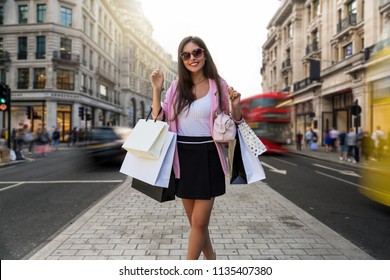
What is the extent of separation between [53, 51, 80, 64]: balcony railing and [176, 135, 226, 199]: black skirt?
32614 millimetres

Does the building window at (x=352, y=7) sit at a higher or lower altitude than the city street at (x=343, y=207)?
higher

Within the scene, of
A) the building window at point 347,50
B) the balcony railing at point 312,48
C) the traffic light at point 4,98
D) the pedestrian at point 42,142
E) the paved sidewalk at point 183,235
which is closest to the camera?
the paved sidewalk at point 183,235

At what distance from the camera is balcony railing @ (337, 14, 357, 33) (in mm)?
22989

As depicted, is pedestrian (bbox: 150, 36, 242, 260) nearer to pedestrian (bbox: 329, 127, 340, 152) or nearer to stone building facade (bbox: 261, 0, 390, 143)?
stone building facade (bbox: 261, 0, 390, 143)

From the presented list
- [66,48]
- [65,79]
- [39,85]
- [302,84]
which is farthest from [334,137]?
[39,85]

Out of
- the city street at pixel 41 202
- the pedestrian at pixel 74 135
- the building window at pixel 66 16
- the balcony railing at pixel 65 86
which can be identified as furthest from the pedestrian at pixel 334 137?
the building window at pixel 66 16

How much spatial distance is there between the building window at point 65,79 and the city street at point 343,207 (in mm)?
28501

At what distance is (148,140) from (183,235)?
1.87 m

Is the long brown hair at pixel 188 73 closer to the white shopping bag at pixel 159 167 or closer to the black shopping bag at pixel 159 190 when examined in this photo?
the white shopping bag at pixel 159 167

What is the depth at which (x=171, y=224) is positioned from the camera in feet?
13.3

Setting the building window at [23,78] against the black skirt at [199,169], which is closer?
the black skirt at [199,169]

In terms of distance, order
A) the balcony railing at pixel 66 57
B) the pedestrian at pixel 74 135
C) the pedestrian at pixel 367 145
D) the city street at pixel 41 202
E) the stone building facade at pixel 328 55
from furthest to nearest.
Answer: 1. the balcony railing at pixel 66 57
2. the pedestrian at pixel 74 135
3. the stone building facade at pixel 328 55
4. the pedestrian at pixel 367 145
5. the city street at pixel 41 202

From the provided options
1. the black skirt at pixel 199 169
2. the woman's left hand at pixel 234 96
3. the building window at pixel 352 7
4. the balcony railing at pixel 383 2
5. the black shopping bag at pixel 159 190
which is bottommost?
the black shopping bag at pixel 159 190

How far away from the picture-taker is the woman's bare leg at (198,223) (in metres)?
2.18
